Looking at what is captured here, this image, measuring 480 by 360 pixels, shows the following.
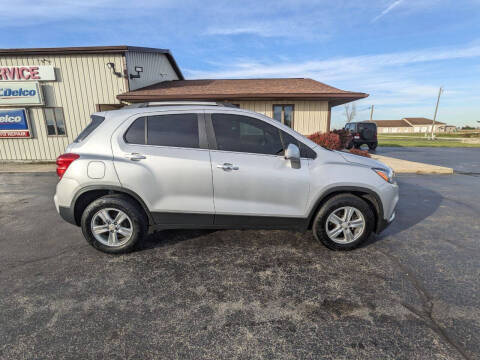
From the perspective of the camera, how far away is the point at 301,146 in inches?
121

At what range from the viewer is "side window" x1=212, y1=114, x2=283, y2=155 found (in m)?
3.02

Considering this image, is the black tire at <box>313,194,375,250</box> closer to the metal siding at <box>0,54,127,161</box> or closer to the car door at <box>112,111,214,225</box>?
the car door at <box>112,111,214,225</box>

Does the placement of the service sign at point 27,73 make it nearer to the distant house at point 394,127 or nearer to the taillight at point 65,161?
the taillight at point 65,161

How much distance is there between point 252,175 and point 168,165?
1.06 metres

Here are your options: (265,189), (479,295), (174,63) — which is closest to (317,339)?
(265,189)

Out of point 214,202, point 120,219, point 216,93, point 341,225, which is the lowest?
point 341,225

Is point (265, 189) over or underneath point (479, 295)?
over

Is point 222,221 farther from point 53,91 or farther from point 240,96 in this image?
point 53,91

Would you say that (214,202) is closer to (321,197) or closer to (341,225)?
(321,197)

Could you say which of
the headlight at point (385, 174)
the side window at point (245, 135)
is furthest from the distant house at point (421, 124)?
the side window at point (245, 135)

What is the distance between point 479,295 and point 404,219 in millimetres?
2212

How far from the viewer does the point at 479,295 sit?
2.35 meters

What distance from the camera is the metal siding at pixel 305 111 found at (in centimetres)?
1137

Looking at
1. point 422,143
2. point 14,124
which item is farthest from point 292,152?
point 422,143
